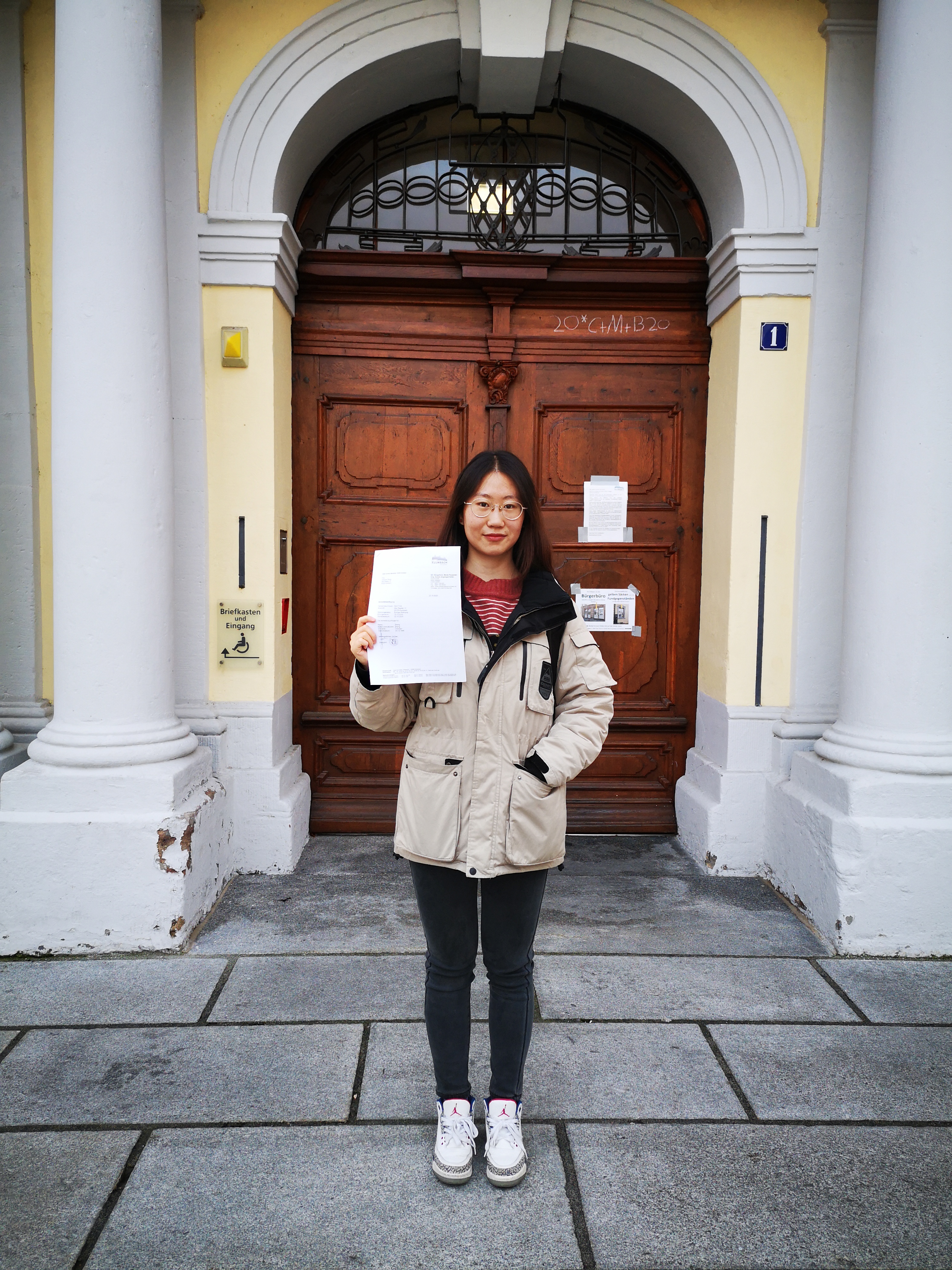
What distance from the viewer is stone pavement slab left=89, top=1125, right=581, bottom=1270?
1.97 m

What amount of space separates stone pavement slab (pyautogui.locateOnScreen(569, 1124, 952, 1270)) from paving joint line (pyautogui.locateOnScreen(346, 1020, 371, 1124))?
2.10 feet

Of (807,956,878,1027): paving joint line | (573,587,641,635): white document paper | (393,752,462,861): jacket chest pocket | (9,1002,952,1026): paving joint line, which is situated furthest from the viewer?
(573,587,641,635): white document paper

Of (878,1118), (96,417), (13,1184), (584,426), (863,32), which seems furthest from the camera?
(584,426)

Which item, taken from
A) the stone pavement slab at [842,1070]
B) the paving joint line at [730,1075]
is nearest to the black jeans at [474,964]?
the paving joint line at [730,1075]

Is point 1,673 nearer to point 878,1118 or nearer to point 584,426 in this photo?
point 584,426

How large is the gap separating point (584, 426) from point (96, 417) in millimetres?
2586

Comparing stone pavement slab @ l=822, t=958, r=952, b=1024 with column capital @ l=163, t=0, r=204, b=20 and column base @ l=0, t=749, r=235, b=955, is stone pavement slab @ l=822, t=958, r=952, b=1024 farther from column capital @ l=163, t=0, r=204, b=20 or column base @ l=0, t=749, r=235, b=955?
column capital @ l=163, t=0, r=204, b=20

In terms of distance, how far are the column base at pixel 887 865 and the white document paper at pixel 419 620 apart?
2350mm

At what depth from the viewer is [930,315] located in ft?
12.1

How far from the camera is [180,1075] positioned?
2.67 m

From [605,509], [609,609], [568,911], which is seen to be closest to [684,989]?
[568,911]

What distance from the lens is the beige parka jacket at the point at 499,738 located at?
2.13 m

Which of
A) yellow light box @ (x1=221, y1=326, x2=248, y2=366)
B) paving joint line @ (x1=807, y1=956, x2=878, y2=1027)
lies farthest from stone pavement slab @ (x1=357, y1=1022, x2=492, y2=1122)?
yellow light box @ (x1=221, y1=326, x2=248, y2=366)

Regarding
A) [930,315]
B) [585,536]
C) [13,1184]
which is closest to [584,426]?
[585,536]
